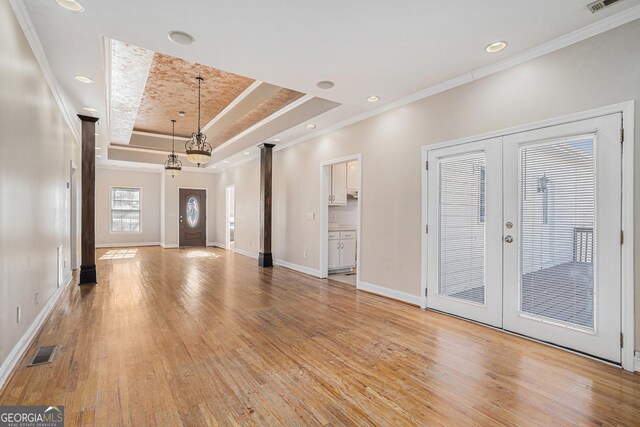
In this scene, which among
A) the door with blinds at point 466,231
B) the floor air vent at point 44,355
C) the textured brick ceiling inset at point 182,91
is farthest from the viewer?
the textured brick ceiling inset at point 182,91

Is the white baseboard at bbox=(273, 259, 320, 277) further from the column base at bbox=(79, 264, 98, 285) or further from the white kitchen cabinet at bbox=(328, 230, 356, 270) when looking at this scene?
the column base at bbox=(79, 264, 98, 285)

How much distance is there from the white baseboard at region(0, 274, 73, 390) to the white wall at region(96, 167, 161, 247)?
7.50 metres

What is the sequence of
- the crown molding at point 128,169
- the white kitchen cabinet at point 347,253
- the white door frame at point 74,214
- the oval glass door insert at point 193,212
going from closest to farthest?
the white door frame at point 74,214 < the white kitchen cabinet at point 347,253 < the crown molding at point 128,169 < the oval glass door insert at point 193,212

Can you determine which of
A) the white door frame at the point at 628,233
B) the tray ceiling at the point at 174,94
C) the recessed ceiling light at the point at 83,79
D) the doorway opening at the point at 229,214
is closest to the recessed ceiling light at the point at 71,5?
the tray ceiling at the point at 174,94

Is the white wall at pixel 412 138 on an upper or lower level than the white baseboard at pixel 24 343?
upper

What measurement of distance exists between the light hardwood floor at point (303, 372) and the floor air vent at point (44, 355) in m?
0.07

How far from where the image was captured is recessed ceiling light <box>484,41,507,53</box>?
3.01 meters

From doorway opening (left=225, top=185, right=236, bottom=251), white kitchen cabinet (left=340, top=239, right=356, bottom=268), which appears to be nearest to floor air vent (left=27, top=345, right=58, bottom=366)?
white kitchen cabinet (left=340, top=239, right=356, bottom=268)

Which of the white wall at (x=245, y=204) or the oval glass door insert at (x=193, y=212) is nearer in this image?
the white wall at (x=245, y=204)

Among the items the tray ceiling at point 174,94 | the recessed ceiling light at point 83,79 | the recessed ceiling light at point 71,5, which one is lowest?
the recessed ceiling light at point 83,79

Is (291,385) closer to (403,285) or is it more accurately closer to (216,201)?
(403,285)

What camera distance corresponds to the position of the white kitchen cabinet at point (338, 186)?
6496 millimetres

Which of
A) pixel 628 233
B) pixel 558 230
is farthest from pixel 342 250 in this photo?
pixel 628 233

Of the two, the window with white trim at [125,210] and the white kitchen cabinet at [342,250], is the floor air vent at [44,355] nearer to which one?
the white kitchen cabinet at [342,250]
